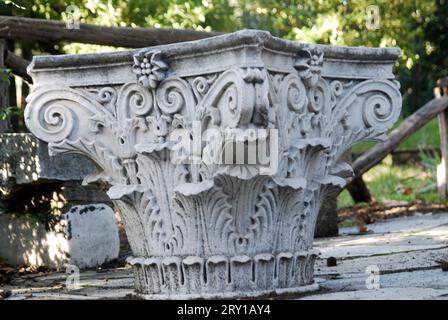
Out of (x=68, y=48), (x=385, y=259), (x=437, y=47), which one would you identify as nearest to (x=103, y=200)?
(x=385, y=259)

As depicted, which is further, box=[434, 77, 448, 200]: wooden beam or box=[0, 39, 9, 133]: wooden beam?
box=[434, 77, 448, 200]: wooden beam

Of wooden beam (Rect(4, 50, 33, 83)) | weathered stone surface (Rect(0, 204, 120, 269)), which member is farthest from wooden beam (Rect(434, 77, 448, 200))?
weathered stone surface (Rect(0, 204, 120, 269))

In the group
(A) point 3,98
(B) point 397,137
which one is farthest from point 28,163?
(B) point 397,137

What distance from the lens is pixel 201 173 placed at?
14.2 feet

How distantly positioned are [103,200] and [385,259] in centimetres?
223

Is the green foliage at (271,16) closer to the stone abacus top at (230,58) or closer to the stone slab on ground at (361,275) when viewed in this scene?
the stone slab on ground at (361,275)

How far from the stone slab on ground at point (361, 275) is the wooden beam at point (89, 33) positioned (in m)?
2.13

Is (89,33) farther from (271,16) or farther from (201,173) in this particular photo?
(271,16)

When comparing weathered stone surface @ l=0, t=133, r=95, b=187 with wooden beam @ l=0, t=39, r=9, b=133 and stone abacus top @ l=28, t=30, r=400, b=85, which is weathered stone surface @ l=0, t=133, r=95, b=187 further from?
stone abacus top @ l=28, t=30, r=400, b=85

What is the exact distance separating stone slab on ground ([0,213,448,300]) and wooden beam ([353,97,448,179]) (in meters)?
1.88

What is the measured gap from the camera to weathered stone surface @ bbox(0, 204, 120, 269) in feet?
Result: 21.1
